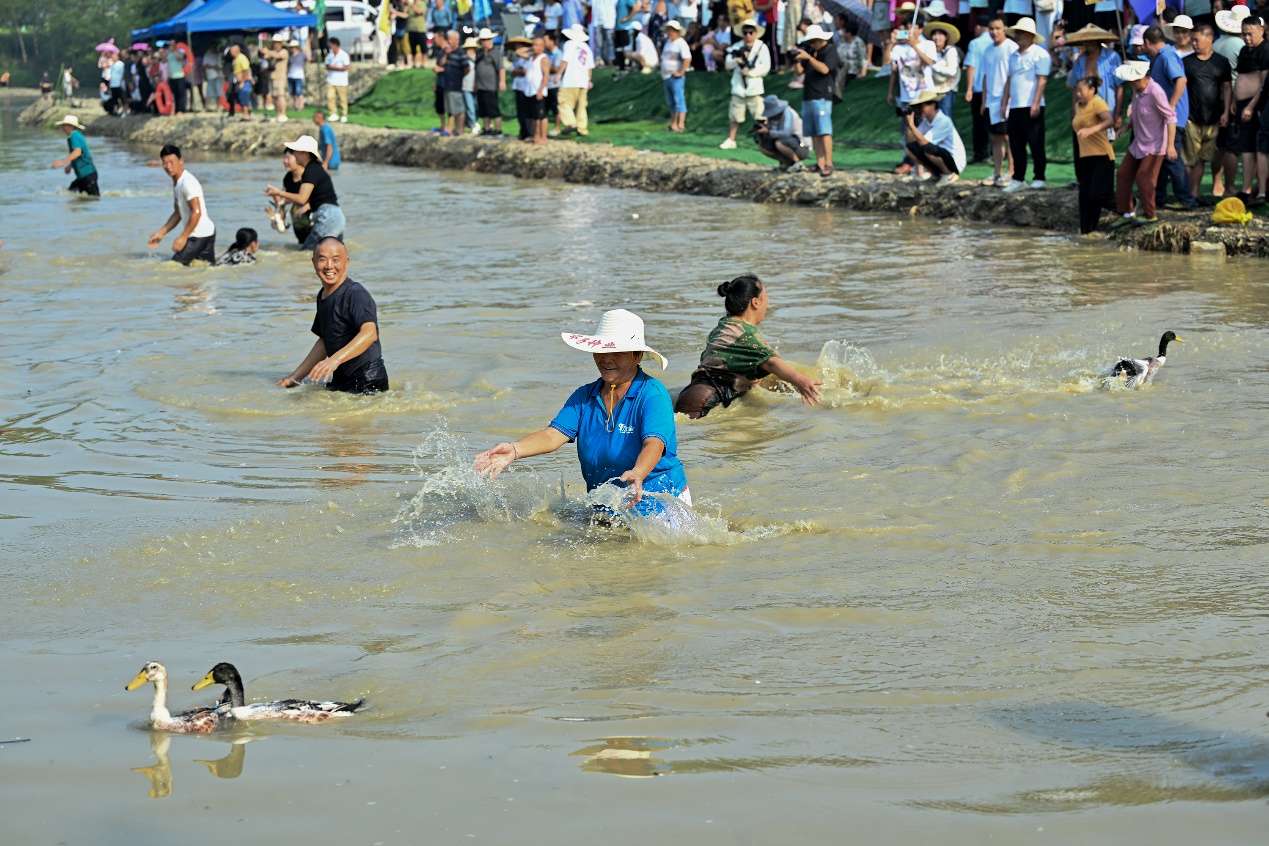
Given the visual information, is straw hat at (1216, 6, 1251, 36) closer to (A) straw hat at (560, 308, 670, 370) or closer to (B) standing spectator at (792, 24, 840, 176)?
(B) standing spectator at (792, 24, 840, 176)

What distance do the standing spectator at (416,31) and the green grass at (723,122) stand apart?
9.83ft

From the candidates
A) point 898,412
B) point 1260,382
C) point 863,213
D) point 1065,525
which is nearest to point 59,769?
point 1065,525

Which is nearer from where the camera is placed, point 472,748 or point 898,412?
point 472,748

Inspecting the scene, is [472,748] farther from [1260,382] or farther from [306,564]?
[1260,382]

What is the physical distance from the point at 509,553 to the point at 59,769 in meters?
2.85

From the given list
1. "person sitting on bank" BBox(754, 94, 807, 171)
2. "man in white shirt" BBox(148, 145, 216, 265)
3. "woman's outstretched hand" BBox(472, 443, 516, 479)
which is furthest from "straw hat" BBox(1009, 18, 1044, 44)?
"woman's outstretched hand" BBox(472, 443, 516, 479)

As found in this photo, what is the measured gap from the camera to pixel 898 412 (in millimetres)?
10766

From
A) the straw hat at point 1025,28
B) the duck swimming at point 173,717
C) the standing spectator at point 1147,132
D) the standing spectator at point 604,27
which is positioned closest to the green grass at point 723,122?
the standing spectator at point 604,27

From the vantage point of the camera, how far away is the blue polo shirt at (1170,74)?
16.5m

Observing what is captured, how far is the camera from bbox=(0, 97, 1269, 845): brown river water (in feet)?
16.7

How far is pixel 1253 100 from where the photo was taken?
16375 mm

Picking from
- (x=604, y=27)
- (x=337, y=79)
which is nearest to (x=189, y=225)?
(x=604, y=27)

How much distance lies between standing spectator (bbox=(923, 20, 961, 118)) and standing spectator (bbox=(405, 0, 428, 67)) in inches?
810

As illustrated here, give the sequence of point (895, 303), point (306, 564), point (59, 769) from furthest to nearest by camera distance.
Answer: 1. point (895, 303)
2. point (306, 564)
3. point (59, 769)
